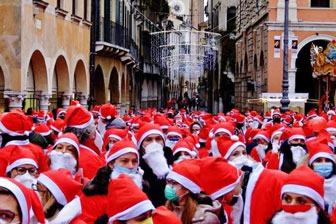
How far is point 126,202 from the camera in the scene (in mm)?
4895

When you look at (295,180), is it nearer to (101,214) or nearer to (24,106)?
(101,214)

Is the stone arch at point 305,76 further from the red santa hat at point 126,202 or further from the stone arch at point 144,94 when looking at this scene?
the red santa hat at point 126,202

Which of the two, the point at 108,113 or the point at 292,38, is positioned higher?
the point at 292,38

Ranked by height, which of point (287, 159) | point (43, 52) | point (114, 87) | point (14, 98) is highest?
point (43, 52)

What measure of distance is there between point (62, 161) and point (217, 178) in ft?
6.99

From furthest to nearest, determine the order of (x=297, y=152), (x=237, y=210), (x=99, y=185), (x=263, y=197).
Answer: (x=297, y=152)
(x=237, y=210)
(x=263, y=197)
(x=99, y=185)

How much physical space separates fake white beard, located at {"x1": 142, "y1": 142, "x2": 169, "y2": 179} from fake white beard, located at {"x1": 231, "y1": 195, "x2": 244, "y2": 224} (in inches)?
49.5

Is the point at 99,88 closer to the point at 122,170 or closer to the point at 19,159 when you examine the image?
the point at 19,159

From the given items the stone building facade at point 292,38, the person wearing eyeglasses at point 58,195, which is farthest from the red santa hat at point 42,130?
the stone building facade at point 292,38

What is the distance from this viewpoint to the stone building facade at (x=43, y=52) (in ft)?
66.6

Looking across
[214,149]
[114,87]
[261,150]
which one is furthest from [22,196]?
[114,87]

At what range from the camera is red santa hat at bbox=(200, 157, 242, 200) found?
20.1ft

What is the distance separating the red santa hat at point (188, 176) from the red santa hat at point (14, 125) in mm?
3632

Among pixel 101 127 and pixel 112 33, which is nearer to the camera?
pixel 101 127
